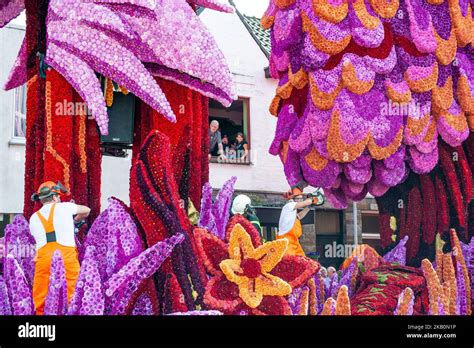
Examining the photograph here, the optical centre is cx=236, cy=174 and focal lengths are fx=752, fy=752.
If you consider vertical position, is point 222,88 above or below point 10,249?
above

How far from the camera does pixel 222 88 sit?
185 inches

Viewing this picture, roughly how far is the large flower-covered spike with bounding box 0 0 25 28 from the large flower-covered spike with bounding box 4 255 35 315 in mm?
1648

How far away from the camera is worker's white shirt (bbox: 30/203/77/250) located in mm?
4016

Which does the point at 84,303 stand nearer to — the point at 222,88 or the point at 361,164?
the point at 222,88

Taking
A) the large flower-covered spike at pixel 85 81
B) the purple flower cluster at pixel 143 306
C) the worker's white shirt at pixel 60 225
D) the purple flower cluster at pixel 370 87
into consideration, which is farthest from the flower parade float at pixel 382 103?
the worker's white shirt at pixel 60 225

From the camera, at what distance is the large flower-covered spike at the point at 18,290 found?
Result: 13.0 ft

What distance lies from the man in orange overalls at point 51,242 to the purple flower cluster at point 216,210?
0.93 metres

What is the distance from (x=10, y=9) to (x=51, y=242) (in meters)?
1.62

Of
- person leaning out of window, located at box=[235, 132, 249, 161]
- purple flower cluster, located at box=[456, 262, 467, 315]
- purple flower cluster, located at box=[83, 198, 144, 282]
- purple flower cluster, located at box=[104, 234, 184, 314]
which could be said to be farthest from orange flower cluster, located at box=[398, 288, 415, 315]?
person leaning out of window, located at box=[235, 132, 249, 161]

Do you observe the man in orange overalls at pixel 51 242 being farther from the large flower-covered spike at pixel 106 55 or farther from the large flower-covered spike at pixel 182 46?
the large flower-covered spike at pixel 182 46

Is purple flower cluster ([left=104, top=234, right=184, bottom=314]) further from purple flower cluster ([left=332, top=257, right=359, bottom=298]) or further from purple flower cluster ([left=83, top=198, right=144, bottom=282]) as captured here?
purple flower cluster ([left=332, top=257, right=359, bottom=298])

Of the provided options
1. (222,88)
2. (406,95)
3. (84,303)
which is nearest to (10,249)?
(84,303)
